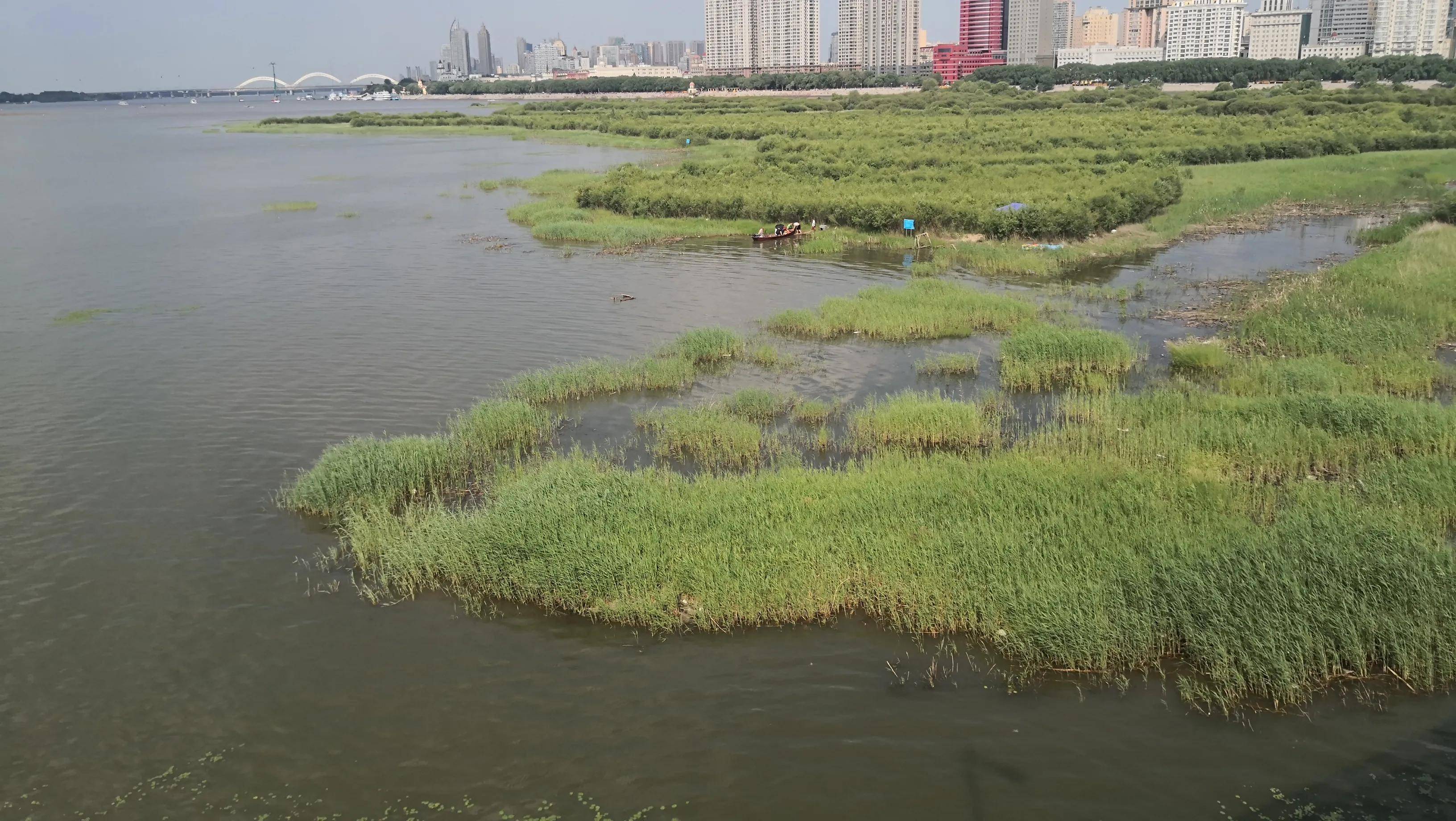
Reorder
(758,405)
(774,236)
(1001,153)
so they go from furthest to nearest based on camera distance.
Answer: (1001,153) < (774,236) < (758,405)

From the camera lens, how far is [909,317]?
24.5 metres

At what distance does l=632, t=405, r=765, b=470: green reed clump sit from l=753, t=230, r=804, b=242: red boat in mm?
20641

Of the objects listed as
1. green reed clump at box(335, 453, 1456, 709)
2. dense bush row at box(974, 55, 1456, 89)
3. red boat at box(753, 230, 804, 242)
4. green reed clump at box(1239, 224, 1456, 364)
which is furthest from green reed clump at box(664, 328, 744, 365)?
dense bush row at box(974, 55, 1456, 89)

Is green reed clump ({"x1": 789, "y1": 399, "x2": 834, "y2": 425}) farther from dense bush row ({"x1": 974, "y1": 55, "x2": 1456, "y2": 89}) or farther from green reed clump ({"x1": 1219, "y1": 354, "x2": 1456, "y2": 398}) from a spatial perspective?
dense bush row ({"x1": 974, "y1": 55, "x2": 1456, "y2": 89})

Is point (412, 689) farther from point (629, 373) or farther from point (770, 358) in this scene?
point (770, 358)

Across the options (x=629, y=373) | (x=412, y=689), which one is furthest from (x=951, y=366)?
(x=412, y=689)

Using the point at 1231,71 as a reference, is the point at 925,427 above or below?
below

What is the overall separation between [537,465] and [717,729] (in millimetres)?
7134

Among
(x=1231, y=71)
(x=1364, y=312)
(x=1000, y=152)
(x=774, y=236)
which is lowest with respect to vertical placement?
(x=1364, y=312)

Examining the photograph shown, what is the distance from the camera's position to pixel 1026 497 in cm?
1345

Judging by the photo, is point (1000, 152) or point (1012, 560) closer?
point (1012, 560)

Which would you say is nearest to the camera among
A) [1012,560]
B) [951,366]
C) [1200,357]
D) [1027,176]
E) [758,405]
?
[1012,560]

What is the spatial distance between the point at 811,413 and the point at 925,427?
2.26 meters

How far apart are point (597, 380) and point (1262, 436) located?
12162 mm
